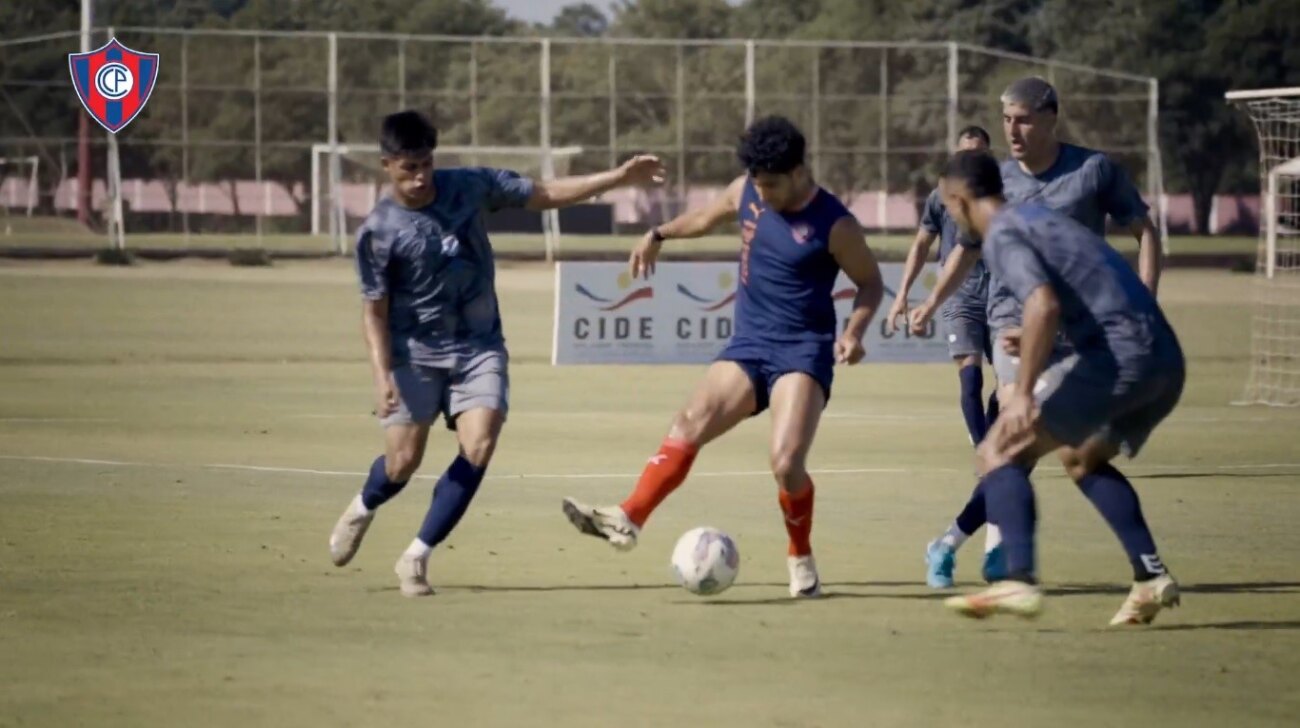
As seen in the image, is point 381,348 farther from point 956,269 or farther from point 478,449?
point 956,269

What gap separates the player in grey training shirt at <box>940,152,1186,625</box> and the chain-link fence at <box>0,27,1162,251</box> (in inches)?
1694

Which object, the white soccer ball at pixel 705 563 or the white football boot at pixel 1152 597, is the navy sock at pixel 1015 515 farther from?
the white soccer ball at pixel 705 563

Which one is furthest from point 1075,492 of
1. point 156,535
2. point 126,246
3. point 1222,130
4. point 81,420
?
point 1222,130

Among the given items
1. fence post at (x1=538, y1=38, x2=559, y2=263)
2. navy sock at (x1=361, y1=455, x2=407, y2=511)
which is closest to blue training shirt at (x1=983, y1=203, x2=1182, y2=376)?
navy sock at (x1=361, y1=455, x2=407, y2=511)

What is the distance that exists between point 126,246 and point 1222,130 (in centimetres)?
3948

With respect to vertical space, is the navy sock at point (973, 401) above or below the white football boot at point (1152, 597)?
above

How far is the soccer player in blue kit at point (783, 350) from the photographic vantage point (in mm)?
9711

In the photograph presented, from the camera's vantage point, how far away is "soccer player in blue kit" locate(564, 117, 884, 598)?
9711mm

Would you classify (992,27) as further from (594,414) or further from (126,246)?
(594,414)

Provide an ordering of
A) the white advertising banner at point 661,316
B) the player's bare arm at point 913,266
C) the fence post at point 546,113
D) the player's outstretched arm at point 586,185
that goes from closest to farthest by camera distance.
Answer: the player's outstretched arm at point 586,185 → the player's bare arm at point 913,266 → the white advertising banner at point 661,316 → the fence post at point 546,113

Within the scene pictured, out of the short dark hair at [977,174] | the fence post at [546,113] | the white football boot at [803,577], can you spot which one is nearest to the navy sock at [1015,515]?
the short dark hair at [977,174]

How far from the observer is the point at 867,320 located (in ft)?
32.5

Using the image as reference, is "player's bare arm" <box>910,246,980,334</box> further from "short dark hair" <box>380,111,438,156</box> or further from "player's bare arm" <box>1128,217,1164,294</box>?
"short dark hair" <box>380,111,438,156</box>

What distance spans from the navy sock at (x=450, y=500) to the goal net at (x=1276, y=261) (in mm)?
12429
